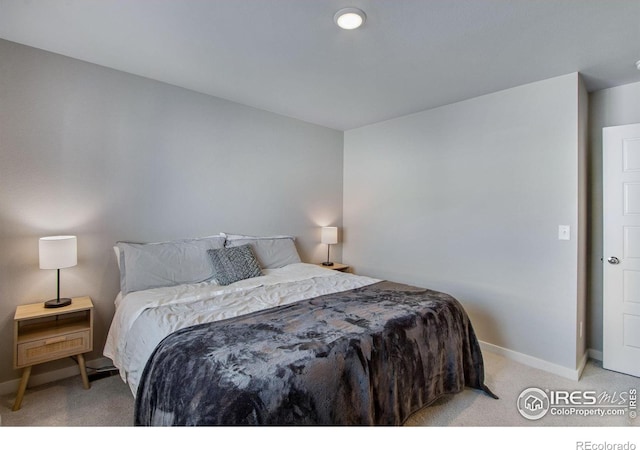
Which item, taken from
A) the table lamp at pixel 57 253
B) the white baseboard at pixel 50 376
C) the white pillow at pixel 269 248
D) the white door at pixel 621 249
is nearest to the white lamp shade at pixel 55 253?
the table lamp at pixel 57 253

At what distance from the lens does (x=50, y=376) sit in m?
2.36

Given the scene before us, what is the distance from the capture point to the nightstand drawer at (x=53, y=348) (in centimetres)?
203

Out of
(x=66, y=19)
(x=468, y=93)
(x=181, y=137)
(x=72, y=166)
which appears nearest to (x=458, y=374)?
(x=468, y=93)

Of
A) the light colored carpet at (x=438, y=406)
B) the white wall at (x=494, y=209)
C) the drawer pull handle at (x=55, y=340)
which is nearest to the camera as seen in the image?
the light colored carpet at (x=438, y=406)

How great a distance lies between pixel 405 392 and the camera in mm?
1790

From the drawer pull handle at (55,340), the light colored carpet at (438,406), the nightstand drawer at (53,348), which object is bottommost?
the light colored carpet at (438,406)

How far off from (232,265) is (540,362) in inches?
112

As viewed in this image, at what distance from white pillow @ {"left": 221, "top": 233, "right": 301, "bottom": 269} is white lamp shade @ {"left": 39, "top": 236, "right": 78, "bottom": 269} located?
4.22ft

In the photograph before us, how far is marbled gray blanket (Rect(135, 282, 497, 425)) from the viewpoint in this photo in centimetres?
124

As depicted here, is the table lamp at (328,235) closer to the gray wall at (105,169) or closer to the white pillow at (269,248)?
the white pillow at (269,248)

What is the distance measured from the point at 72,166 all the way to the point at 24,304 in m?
1.08

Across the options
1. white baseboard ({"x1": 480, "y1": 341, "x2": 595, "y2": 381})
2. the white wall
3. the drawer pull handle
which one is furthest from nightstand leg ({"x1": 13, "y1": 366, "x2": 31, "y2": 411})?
white baseboard ({"x1": 480, "y1": 341, "x2": 595, "y2": 381})

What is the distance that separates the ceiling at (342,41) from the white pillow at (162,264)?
1494 mm
